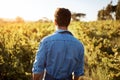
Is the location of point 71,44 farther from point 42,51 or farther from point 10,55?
point 10,55

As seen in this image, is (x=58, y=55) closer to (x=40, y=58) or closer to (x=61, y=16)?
(x=40, y=58)

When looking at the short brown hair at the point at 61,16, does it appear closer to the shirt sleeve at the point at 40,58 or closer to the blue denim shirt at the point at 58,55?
the blue denim shirt at the point at 58,55

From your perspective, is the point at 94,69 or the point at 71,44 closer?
the point at 71,44

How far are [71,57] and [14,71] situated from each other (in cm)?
509

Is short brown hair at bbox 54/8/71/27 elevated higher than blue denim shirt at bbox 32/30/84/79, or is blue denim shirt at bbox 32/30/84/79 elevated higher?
short brown hair at bbox 54/8/71/27

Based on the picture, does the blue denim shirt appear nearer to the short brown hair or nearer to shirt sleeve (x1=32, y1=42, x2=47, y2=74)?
shirt sleeve (x1=32, y1=42, x2=47, y2=74)

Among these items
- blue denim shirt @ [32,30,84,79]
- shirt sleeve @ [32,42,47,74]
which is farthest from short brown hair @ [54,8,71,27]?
shirt sleeve @ [32,42,47,74]

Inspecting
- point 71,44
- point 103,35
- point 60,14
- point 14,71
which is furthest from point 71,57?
point 103,35

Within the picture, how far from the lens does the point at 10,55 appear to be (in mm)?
9742

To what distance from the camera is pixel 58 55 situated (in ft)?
14.4

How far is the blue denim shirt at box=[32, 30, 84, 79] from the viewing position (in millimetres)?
4336

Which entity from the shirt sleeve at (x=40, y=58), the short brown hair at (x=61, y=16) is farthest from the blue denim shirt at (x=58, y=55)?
the short brown hair at (x=61, y=16)

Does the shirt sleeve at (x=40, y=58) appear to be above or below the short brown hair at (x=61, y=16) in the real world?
below

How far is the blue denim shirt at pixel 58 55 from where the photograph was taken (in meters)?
4.34
